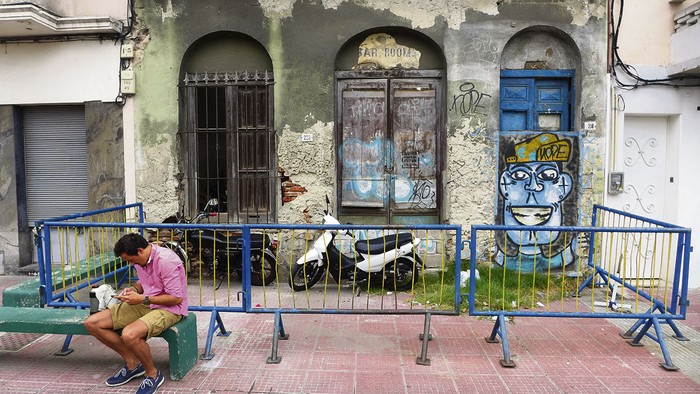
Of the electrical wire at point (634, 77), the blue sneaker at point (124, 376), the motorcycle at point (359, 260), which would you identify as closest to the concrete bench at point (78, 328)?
the blue sneaker at point (124, 376)

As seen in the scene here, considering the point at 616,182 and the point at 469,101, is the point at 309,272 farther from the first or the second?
the point at 616,182

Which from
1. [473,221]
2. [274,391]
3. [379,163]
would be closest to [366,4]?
[379,163]

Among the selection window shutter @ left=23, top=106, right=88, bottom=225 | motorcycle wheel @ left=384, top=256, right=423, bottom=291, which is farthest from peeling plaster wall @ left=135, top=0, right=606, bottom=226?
window shutter @ left=23, top=106, right=88, bottom=225

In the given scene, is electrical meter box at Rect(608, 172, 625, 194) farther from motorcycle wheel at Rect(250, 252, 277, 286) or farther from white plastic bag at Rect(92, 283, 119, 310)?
white plastic bag at Rect(92, 283, 119, 310)

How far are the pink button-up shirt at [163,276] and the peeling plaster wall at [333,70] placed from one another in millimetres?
3457

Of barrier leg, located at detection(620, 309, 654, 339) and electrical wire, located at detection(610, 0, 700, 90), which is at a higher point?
electrical wire, located at detection(610, 0, 700, 90)

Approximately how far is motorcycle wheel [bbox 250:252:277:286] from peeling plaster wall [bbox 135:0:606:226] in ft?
2.70

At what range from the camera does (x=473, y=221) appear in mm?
7719

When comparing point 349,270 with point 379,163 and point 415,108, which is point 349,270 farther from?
point 415,108

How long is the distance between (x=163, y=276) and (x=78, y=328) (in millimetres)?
957

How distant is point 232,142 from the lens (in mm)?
7977

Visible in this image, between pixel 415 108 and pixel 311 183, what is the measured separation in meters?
2.06

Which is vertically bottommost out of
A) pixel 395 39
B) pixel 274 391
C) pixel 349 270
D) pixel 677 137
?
pixel 274 391

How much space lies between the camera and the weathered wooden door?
25.9ft
